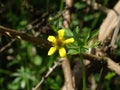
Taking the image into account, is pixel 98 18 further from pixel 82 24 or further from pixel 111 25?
pixel 111 25

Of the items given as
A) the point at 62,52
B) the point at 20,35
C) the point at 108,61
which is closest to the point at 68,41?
the point at 62,52

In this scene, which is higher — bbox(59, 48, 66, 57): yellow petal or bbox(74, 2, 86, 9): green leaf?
bbox(59, 48, 66, 57): yellow petal

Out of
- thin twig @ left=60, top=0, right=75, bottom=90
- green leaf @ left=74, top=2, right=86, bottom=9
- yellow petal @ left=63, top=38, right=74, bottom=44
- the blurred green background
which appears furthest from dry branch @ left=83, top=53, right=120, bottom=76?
green leaf @ left=74, top=2, right=86, bottom=9

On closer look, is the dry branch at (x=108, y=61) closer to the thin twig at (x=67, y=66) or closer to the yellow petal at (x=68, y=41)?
the thin twig at (x=67, y=66)

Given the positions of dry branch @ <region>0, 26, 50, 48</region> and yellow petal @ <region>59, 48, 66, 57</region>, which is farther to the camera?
dry branch @ <region>0, 26, 50, 48</region>

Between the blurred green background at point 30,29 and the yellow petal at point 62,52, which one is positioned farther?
the blurred green background at point 30,29

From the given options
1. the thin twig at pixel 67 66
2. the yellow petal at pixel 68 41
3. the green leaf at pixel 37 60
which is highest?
the yellow petal at pixel 68 41

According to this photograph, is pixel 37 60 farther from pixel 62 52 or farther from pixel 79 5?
pixel 62 52

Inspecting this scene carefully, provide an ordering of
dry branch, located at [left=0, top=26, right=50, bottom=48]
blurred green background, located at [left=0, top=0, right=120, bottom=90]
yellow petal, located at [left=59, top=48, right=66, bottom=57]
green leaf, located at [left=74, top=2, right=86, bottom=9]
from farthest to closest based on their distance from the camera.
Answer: green leaf, located at [left=74, top=2, right=86, bottom=9] → blurred green background, located at [left=0, top=0, right=120, bottom=90] → dry branch, located at [left=0, top=26, right=50, bottom=48] → yellow petal, located at [left=59, top=48, right=66, bottom=57]

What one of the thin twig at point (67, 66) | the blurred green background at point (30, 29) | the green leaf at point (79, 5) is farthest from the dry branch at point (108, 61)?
the green leaf at point (79, 5)

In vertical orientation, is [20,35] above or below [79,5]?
above

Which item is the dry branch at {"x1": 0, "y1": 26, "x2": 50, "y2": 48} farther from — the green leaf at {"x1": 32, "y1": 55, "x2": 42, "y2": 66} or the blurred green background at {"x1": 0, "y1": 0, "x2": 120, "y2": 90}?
the green leaf at {"x1": 32, "y1": 55, "x2": 42, "y2": 66}
